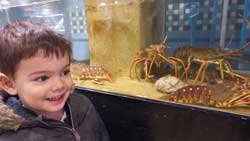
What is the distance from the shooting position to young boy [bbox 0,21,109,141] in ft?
3.12

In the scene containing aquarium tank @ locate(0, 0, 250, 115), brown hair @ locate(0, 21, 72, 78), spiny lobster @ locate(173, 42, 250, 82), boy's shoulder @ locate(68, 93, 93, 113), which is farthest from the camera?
spiny lobster @ locate(173, 42, 250, 82)

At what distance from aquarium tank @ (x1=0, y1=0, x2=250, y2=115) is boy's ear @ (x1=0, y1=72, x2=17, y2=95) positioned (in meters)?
0.61

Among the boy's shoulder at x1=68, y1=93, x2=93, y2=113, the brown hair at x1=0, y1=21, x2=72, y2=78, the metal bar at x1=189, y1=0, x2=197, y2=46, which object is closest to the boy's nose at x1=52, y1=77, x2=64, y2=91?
the brown hair at x1=0, y1=21, x2=72, y2=78

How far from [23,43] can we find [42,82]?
18 cm

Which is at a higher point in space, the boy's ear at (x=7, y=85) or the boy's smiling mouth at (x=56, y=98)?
the boy's ear at (x=7, y=85)

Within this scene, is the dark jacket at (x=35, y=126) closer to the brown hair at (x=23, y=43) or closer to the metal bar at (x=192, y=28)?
the brown hair at (x=23, y=43)

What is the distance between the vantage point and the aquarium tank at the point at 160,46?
1.60 metres

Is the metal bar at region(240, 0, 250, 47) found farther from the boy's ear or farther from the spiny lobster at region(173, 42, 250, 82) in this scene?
the boy's ear

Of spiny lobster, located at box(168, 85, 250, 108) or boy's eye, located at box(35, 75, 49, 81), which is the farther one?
spiny lobster, located at box(168, 85, 250, 108)

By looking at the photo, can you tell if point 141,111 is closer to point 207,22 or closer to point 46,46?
point 46,46

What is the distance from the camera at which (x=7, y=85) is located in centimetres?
103

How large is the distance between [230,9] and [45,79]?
152 centimetres

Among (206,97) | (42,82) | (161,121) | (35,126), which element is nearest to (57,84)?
(42,82)

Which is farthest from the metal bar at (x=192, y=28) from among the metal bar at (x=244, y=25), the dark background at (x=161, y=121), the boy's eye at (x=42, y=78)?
the boy's eye at (x=42, y=78)
